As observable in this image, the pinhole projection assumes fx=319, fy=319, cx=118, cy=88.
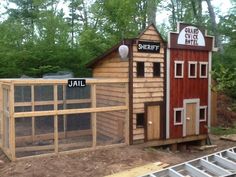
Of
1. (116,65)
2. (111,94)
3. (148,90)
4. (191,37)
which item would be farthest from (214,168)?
(191,37)

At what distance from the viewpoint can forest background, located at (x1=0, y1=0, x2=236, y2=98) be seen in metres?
13.0

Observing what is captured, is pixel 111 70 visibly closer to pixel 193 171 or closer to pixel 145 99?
pixel 145 99

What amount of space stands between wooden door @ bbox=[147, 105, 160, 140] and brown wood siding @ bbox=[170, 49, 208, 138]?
1.75 ft

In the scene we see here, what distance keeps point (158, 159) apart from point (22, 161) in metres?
3.42

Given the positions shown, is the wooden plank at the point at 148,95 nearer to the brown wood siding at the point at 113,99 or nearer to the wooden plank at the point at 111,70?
the brown wood siding at the point at 113,99

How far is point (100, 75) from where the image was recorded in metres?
10.5

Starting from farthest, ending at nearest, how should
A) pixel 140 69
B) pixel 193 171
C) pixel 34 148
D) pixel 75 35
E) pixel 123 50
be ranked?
pixel 75 35 → pixel 140 69 → pixel 123 50 → pixel 34 148 → pixel 193 171

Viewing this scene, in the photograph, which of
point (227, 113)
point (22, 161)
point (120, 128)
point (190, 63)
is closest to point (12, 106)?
point (22, 161)

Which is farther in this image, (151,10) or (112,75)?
(151,10)

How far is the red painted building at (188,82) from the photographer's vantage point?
32.5ft

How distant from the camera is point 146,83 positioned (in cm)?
936

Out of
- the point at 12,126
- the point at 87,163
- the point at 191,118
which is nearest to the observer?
the point at 12,126

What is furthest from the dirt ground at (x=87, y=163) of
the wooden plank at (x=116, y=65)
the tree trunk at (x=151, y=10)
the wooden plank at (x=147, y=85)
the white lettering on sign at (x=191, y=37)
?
the tree trunk at (x=151, y=10)

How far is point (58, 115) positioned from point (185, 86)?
14.2 ft
